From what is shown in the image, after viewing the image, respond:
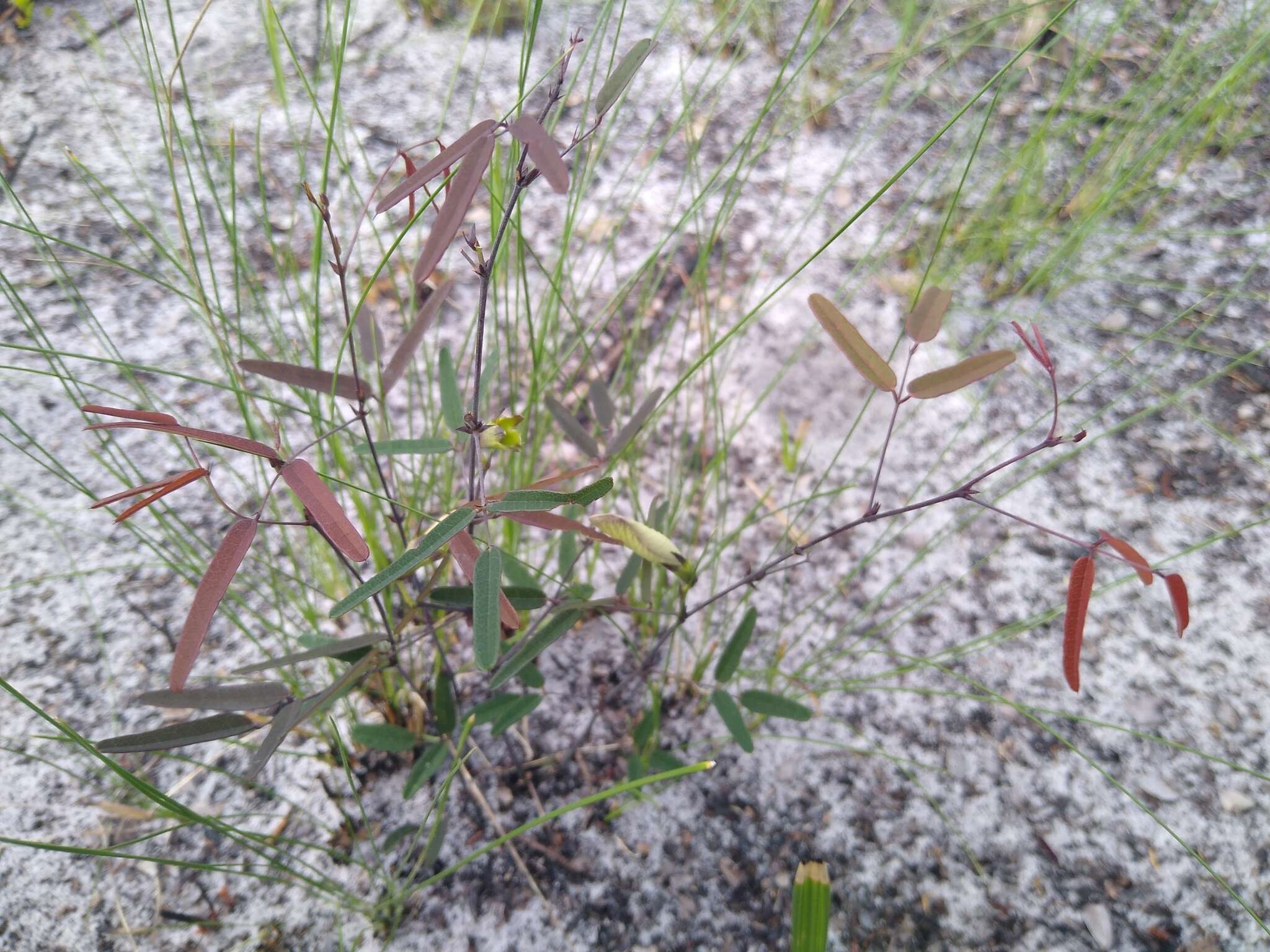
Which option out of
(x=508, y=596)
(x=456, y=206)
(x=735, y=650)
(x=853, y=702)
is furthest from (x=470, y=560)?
(x=853, y=702)

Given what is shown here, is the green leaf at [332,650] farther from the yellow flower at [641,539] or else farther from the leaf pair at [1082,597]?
the leaf pair at [1082,597]

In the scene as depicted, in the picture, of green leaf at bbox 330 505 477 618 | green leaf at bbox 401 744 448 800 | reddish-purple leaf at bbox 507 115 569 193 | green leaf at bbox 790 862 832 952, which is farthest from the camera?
green leaf at bbox 401 744 448 800

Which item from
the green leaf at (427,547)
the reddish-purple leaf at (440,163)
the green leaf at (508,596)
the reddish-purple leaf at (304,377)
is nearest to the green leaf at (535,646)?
the green leaf at (508,596)

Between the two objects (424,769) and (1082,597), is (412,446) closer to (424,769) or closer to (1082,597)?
(424,769)

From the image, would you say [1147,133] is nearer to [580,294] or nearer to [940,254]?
[940,254]

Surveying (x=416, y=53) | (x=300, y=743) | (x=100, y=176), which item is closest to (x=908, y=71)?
(x=416, y=53)

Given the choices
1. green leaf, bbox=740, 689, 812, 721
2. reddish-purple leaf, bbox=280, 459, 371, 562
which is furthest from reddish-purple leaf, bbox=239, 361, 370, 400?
green leaf, bbox=740, 689, 812, 721

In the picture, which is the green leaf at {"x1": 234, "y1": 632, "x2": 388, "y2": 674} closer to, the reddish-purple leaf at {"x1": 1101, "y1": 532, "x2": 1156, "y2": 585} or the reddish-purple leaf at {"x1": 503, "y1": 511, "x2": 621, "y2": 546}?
the reddish-purple leaf at {"x1": 503, "y1": 511, "x2": 621, "y2": 546}
